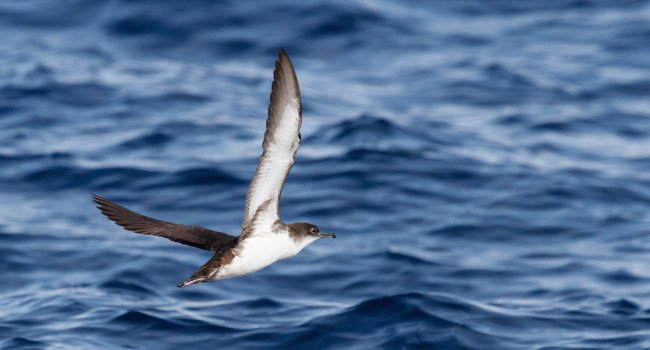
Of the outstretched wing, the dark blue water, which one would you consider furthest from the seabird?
the dark blue water

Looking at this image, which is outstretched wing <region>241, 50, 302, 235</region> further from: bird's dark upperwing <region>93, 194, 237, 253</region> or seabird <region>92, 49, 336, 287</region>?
bird's dark upperwing <region>93, 194, 237, 253</region>

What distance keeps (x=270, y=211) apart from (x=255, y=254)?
34 cm

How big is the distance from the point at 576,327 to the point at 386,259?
2.44 m

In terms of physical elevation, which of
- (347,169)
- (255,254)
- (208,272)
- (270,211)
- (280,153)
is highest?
(347,169)

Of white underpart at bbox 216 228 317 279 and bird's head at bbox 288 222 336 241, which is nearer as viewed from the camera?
white underpart at bbox 216 228 317 279

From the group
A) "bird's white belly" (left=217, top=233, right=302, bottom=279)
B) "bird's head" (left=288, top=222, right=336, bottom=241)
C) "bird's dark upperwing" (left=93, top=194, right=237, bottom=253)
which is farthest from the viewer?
"bird's dark upperwing" (left=93, top=194, right=237, bottom=253)

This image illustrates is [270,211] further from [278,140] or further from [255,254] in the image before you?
[278,140]

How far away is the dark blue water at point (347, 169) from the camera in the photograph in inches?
468

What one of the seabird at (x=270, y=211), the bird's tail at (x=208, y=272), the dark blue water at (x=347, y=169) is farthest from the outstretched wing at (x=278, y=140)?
the dark blue water at (x=347, y=169)

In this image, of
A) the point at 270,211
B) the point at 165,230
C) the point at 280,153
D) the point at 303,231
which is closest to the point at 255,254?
the point at 270,211

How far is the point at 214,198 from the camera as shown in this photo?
14844 mm

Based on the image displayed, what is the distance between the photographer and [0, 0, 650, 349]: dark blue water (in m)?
11.9

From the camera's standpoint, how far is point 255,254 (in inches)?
336

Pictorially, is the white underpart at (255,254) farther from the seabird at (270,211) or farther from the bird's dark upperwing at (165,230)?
the bird's dark upperwing at (165,230)
